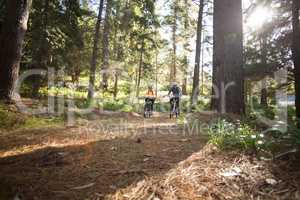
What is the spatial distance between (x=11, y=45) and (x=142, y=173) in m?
6.98

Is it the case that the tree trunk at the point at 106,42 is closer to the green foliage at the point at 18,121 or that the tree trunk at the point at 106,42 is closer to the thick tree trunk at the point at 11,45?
the thick tree trunk at the point at 11,45

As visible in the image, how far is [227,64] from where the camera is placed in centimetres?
716

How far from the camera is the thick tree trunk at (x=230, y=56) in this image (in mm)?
7105

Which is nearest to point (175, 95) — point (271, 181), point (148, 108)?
point (148, 108)

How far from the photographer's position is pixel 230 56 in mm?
7164

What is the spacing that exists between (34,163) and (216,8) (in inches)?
238

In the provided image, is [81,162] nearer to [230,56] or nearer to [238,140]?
[238,140]

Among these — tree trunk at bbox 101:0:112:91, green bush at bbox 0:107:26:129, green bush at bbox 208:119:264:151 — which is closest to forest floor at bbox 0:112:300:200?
green bush at bbox 208:119:264:151

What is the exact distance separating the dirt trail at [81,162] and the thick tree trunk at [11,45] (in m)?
2.77

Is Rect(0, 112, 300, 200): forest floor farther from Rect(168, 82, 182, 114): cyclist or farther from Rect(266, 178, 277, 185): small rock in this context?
Rect(168, 82, 182, 114): cyclist

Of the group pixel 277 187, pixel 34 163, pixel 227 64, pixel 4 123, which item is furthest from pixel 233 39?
pixel 4 123

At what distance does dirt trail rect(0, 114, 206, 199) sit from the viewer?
2.92 metres

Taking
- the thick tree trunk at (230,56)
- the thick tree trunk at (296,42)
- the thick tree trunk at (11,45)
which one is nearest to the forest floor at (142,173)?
the thick tree trunk at (230,56)

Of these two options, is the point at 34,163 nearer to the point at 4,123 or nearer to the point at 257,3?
the point at 4,123
